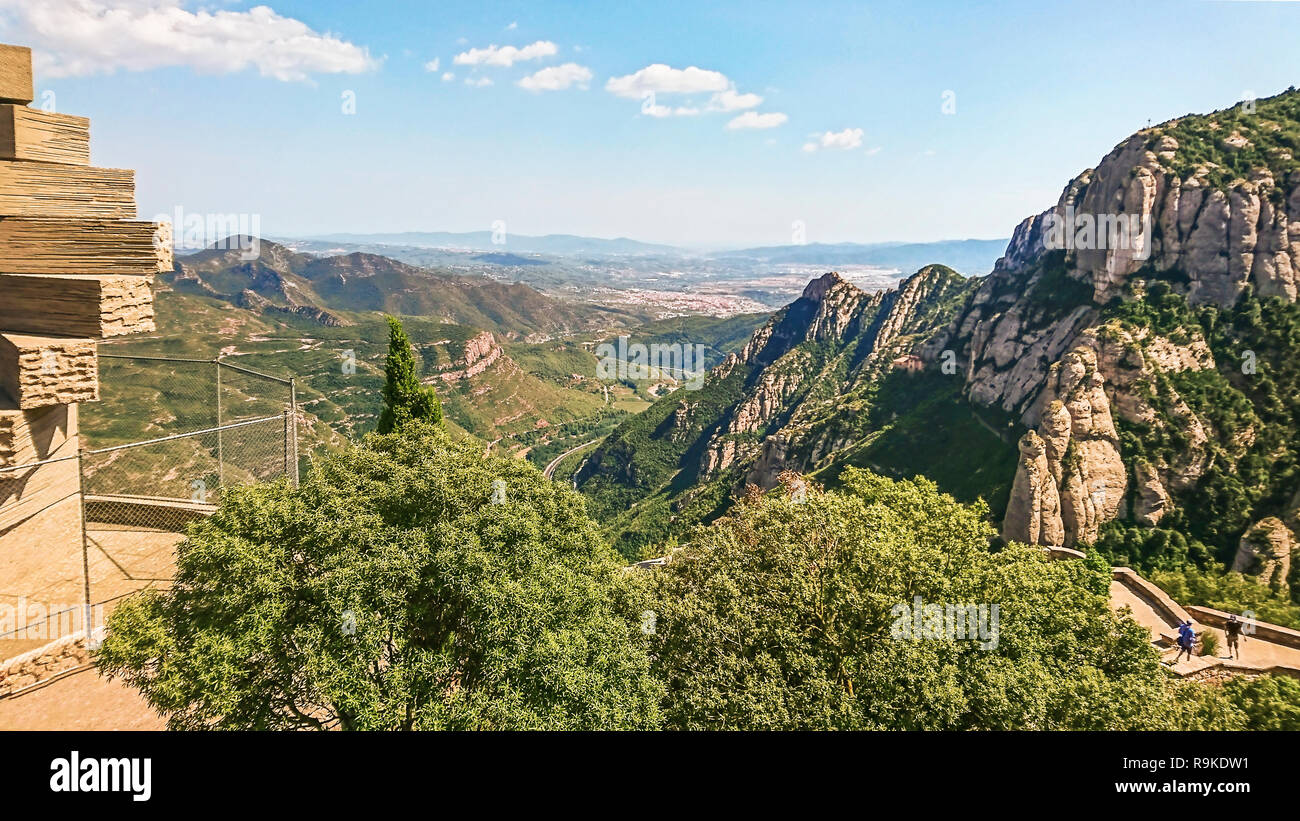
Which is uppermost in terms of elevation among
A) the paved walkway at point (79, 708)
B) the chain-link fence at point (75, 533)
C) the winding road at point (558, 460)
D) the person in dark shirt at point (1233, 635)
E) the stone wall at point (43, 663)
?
the chain-link fence at point (75, 533)

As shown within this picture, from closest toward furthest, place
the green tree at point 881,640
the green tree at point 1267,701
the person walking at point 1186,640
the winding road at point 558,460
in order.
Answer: the green tree at point 881,640 → the green tree at point 1267,701 → the person walking at point 1186,640 → the winding road at point 558,460

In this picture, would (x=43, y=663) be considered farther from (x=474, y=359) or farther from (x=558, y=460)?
(x=474, y=359)

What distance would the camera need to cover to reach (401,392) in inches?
899

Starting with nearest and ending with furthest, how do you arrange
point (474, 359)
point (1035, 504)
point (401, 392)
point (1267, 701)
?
point (1267, 701) < point (401, 392) < point (1035, 504) < point (474, 359)

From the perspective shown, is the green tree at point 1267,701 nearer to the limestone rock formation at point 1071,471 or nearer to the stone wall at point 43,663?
the stone wall at point 43,663

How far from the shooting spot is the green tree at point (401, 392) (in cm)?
2248

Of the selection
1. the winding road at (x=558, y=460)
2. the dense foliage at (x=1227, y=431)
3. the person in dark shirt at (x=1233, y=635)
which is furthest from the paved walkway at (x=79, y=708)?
the winding road at (x=558, y=460)

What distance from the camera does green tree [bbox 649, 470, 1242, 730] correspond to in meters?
10.7

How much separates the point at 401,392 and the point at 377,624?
14648 millimetres

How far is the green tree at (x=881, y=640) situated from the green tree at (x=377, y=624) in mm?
1614

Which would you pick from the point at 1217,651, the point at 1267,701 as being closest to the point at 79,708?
the point at 1267,701
